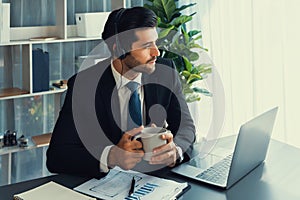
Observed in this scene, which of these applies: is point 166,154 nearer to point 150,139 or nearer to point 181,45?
point 150,139

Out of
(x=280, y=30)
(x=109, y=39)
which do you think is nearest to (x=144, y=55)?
(x=109, y=39)

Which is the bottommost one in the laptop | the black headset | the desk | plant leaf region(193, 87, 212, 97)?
the desk

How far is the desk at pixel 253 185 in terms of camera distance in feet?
4.84

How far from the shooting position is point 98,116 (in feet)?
6.38

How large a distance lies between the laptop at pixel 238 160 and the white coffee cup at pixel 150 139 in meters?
0.21

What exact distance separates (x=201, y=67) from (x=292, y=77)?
27.3 inches

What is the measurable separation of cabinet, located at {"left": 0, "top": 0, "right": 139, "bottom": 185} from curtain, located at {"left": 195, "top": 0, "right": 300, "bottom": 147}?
2.43 feet

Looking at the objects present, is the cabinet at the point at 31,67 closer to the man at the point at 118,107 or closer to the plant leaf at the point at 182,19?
the plant leaf at the point at 182,19

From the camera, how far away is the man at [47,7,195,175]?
166cm

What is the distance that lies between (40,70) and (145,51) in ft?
4.19

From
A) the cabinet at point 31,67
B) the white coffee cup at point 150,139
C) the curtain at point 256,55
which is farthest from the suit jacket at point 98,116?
the cabinet at point 31,67

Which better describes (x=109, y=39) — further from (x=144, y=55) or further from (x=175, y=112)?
(x=175, y=112)

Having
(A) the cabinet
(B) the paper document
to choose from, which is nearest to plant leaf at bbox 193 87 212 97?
(A) the cabinet

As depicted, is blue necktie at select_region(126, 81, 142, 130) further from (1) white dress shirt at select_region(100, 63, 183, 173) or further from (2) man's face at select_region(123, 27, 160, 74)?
(2) man's face at select_region(123, 27, 160, 74)
